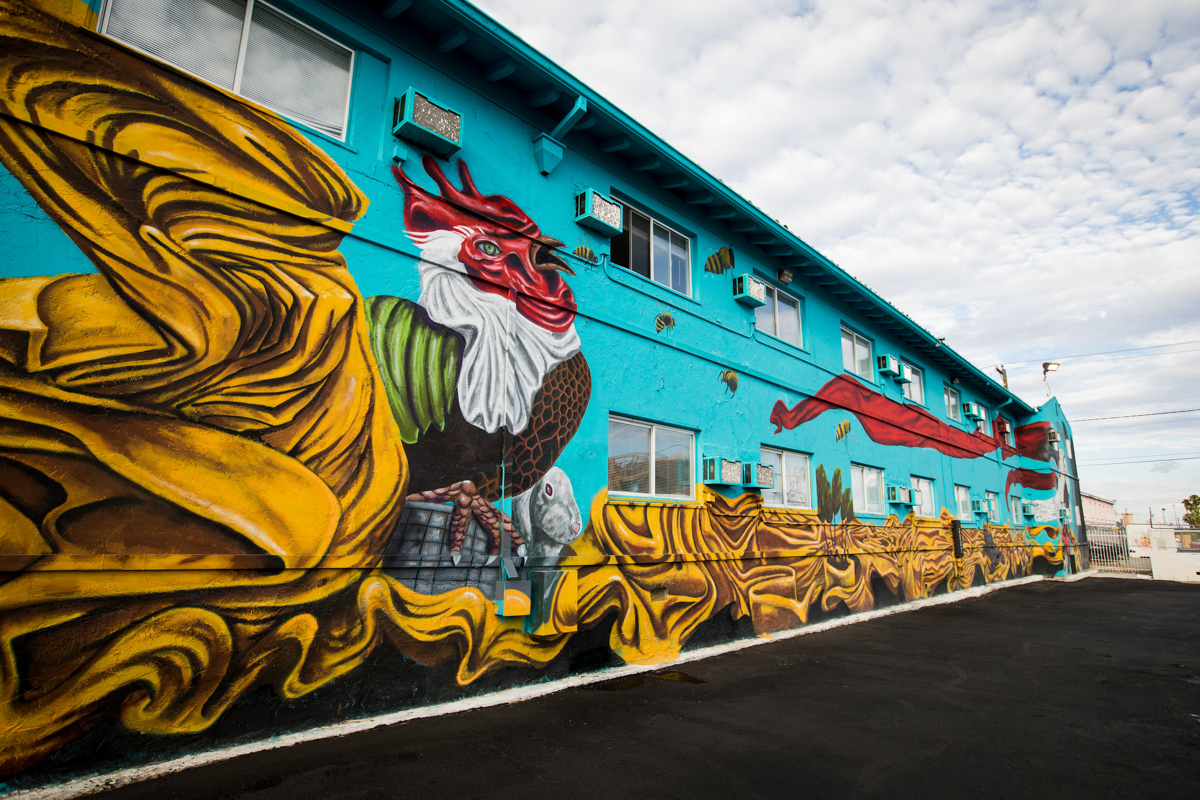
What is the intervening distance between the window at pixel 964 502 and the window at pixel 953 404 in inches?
82.4

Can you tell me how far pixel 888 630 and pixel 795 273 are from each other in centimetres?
643

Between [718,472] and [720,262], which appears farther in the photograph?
[720,262]

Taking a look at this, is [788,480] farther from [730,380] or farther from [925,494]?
[925,494]

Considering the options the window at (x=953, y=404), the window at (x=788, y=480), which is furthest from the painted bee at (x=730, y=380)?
the window at (x=953, y=404)

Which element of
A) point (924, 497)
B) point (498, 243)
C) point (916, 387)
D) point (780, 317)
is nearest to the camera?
point (498, 243)

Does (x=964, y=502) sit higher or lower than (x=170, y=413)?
lower

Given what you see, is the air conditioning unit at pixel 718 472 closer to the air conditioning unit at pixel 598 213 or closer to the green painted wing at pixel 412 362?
the air conditioning unit at pixel 598 213

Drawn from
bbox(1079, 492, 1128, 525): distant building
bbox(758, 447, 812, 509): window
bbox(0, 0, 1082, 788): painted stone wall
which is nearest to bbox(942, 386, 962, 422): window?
bbox(758, 447, 812, 509): window

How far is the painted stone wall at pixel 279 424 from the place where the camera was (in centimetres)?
366

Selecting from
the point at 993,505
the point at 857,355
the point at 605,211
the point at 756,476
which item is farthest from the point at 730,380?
the point at 993,505

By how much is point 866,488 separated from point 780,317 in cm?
416

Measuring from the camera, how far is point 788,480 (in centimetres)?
1005

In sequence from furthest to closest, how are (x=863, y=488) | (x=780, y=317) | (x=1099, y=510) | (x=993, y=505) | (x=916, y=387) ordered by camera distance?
1. (x=1099, y=510)
2. (x=993, y=505)
3. (x=916, y=387)
4. (x=863, y=488)
5. (x=780, y=317)

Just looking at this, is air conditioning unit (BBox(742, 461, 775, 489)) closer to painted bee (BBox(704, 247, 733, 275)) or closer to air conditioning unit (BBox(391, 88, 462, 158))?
painted bee (BBox(704, 247, 733, 275))
